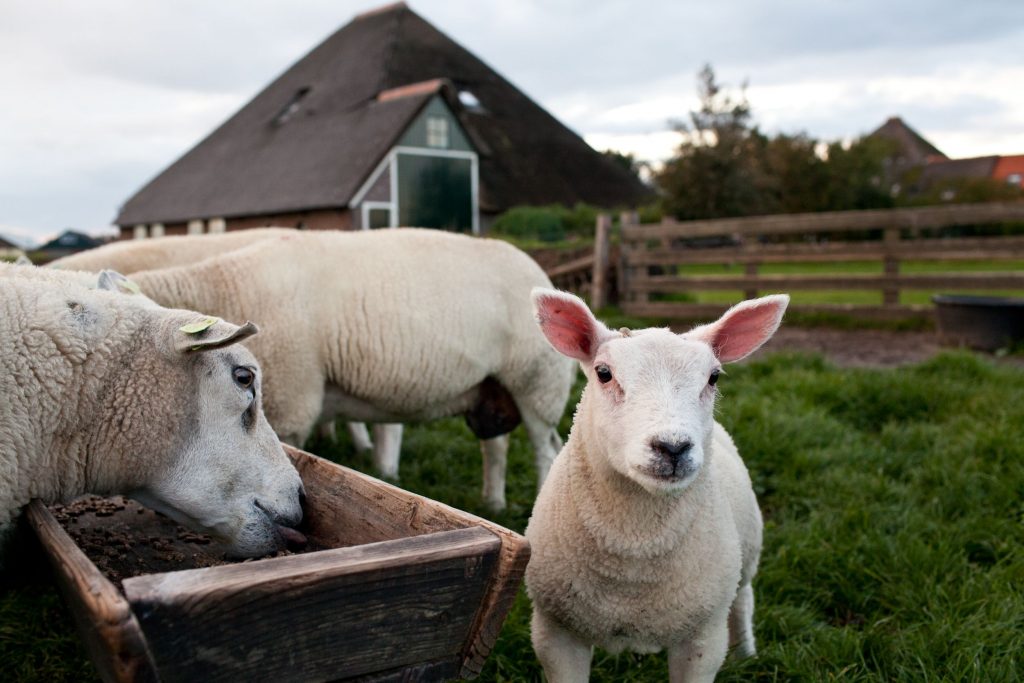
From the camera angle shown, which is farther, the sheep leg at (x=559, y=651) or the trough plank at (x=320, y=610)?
the sheep leg at (x=559, y=651)

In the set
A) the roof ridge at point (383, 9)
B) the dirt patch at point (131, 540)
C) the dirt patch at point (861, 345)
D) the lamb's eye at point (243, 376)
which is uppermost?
the roof ridge at point (383, 9)

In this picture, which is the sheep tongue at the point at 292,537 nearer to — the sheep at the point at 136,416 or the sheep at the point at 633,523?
the sheep at the point at 136,416

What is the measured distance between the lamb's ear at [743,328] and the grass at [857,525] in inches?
44.7

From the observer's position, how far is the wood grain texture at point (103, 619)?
1.45 meters

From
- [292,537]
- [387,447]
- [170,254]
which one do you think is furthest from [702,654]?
[170,254]

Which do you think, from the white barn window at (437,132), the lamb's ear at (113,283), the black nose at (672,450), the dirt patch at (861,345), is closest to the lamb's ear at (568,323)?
the black nose at (672,450)

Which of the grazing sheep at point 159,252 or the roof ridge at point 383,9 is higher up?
the roof ridge at point 383,9

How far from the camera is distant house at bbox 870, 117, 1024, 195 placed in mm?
28591

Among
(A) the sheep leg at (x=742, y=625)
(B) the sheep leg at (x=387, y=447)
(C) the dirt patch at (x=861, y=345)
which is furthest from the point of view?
(C) the dirt patch at (x=861, y=345)

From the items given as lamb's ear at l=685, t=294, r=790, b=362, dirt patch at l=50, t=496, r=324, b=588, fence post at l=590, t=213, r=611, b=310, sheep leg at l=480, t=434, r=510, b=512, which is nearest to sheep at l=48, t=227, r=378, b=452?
sheep leg at l=480, t=434, r=510, b=512

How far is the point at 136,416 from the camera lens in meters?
2.39

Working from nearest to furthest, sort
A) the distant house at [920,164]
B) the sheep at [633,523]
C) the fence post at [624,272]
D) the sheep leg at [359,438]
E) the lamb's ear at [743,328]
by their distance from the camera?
the sheep at [633,523], the lamb's ear at [743,328], the sheep leg at [359,438], the fence post at [624,272], the distant house at [920,164]

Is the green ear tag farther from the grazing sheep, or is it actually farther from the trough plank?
the grazing sheep

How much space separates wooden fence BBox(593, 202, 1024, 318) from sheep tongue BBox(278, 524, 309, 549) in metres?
9.05
